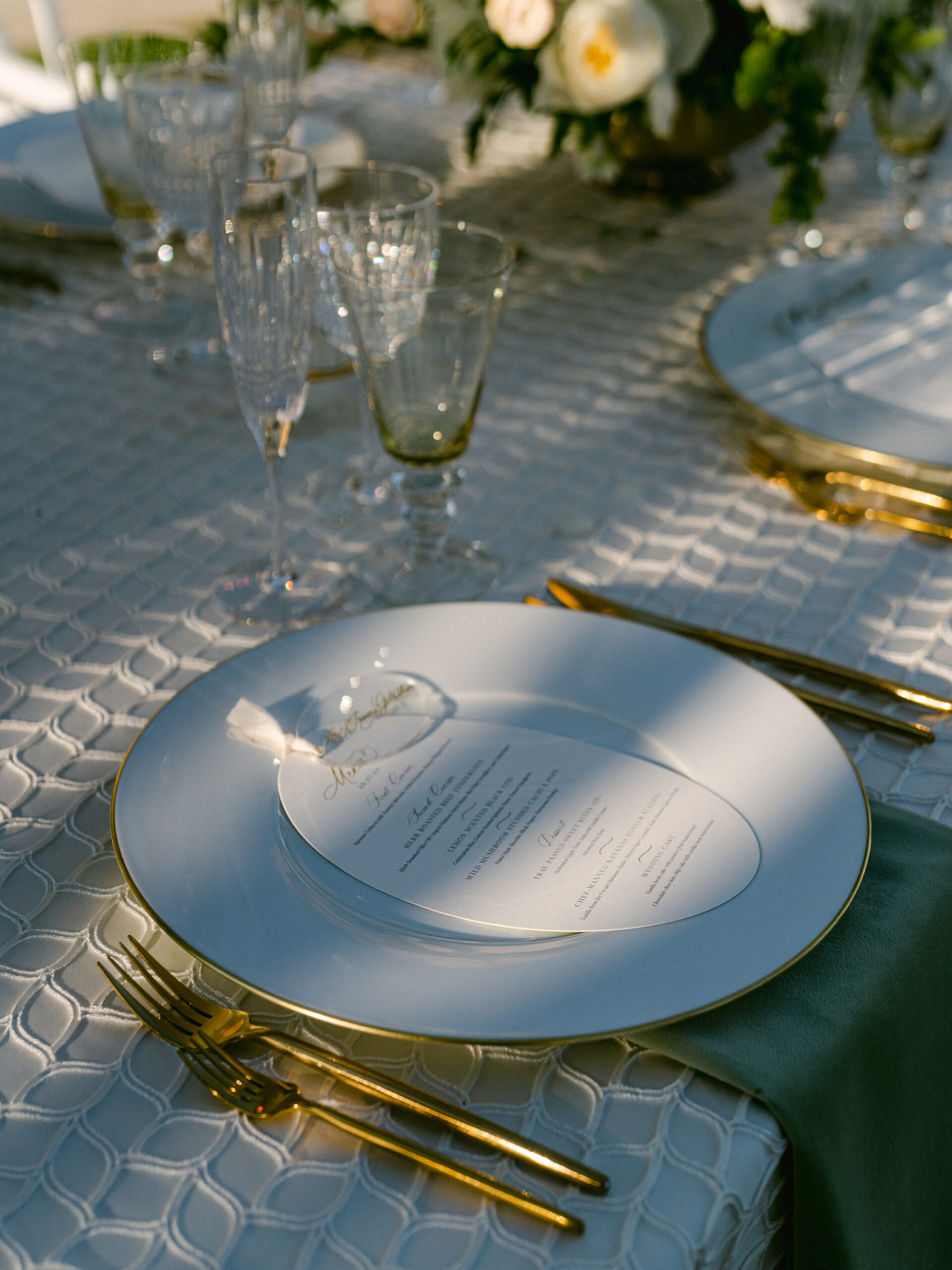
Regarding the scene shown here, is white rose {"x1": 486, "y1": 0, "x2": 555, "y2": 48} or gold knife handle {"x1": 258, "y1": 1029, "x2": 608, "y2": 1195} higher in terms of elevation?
white rose {"x1": 486, "y1": 0, "x2": 555, "y2": 48}

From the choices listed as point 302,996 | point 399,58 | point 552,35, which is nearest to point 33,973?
point 302,996

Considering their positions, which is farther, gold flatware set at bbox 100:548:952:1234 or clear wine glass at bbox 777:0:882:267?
clear wine glass at bbox 777:0:882:267

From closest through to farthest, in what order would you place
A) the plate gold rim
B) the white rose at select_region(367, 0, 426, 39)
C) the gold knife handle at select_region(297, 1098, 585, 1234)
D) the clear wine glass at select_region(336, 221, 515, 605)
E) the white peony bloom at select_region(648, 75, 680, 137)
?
the gold knife handle at select_region(297, 1098, 585, 1234) < the clear wine glass at select_region(336, 221, 515, 605) < the plate gold rim < the white peony bloom at select_region(648, 75, 680, 137) < the white rose at select_region(367, 0, 426, 39)

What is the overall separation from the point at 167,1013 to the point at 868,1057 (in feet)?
0.82

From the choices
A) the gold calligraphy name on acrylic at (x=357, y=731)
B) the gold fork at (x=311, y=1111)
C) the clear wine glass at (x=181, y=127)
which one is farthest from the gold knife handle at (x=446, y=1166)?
the clear wine glass at (x=181, y=127)

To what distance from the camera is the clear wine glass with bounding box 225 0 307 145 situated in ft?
3.28

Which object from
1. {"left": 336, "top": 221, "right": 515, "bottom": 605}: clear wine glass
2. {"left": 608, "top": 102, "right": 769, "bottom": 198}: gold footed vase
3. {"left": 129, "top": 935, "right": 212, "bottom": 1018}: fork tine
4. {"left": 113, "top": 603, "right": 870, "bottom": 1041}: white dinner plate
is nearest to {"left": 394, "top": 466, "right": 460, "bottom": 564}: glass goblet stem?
{"left": 336, "top": 221, "right": 515, "bottom": 605}: clear wine glass

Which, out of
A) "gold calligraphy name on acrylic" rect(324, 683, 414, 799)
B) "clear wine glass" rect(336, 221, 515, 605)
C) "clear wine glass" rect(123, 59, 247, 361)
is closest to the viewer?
"gold calligraphy name on acrylic" rect(324, 683, 414, 799)

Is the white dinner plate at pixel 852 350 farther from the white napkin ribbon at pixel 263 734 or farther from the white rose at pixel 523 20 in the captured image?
the white napkin ribbon at pixel 263 734

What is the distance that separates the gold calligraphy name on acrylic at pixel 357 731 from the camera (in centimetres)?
49

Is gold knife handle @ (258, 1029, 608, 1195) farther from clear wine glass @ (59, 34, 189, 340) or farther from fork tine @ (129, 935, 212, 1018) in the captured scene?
clear wine glass @ (59, 34, 189, 340)

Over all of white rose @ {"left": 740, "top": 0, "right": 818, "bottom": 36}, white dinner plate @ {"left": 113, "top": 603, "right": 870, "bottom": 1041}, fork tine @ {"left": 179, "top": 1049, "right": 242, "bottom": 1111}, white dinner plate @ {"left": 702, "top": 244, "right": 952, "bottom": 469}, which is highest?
white rose @ {"left": 740, "top": 0, "right": 818, "bottom": 36}

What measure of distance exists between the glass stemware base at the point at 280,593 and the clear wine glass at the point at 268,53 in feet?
1.58

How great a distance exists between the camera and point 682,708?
0.53m
